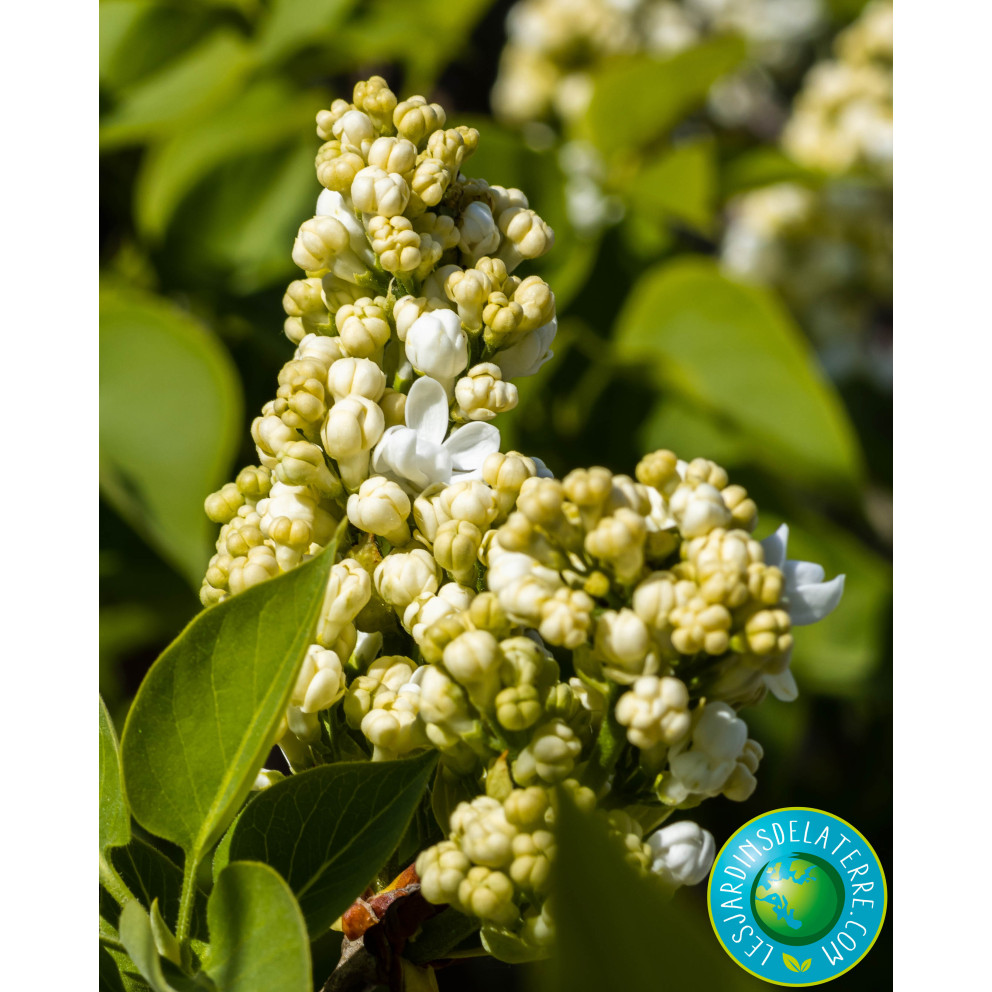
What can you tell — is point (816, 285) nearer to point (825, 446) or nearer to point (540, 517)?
point (825, 446)

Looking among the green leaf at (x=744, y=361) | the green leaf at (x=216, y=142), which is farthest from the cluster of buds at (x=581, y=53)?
the green leaf at (x=216, y=142)

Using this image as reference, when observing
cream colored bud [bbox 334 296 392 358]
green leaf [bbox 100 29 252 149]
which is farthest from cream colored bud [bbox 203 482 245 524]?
green leaf [bbox 100 29 252 149]

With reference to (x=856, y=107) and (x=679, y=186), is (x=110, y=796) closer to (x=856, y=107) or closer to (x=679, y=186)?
(x=679, y=186)

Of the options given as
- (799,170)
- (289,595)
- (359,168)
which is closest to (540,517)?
(289,595)

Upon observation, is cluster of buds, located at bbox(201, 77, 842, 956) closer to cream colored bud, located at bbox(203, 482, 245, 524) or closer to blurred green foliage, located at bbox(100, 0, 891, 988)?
cream colored bud, located at bbox(203, 482, 245, 524)

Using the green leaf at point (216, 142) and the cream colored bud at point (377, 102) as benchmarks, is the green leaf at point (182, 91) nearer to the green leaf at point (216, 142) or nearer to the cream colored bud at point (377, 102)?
the green leaf at point (216, 142)

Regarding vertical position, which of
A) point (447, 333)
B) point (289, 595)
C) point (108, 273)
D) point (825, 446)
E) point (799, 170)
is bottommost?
point (289, 595)

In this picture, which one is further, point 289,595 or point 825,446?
point 825,446
